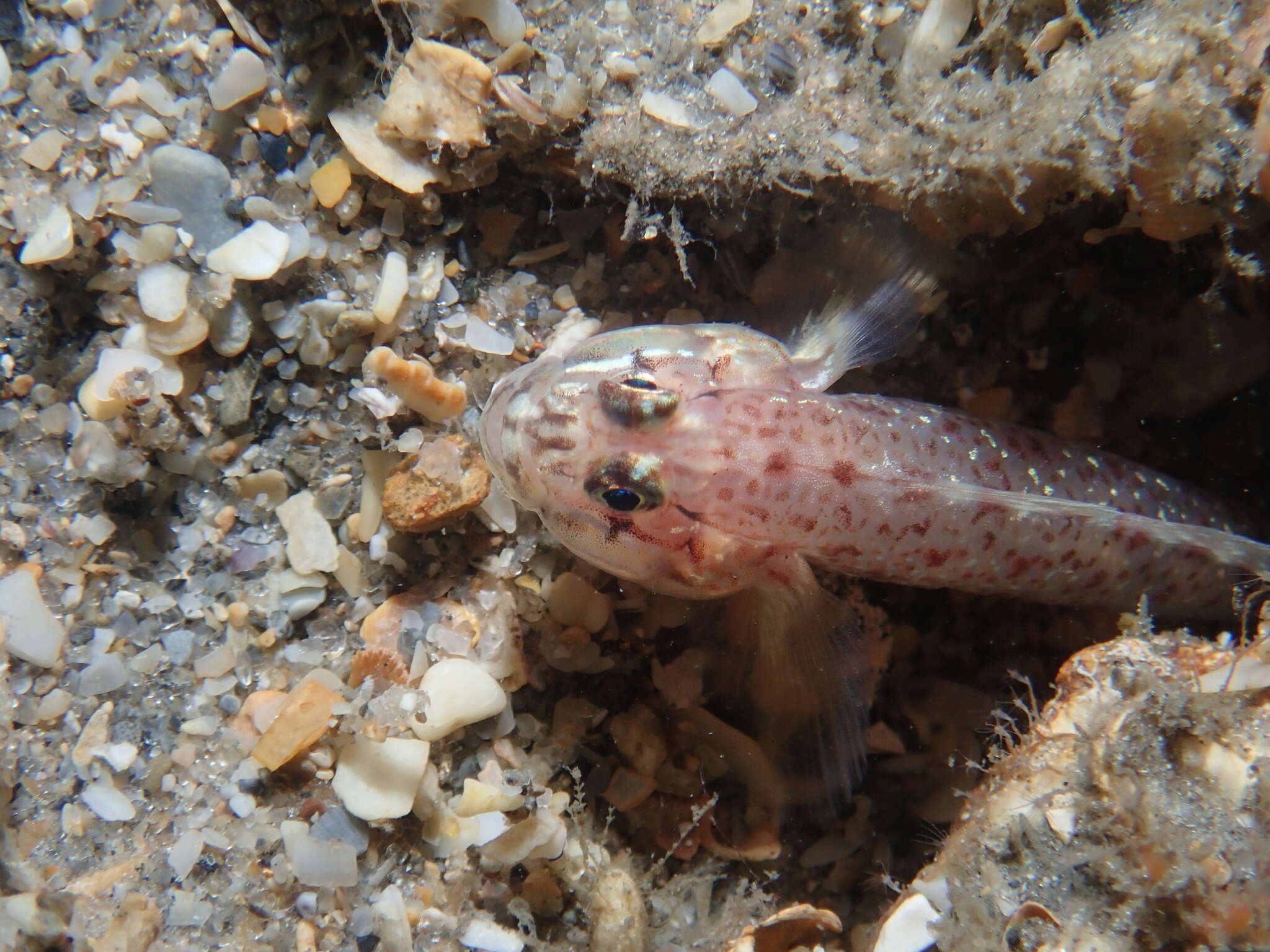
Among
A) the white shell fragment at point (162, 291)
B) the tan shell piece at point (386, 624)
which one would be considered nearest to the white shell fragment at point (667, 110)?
the white shell fragment at point (162, 291)

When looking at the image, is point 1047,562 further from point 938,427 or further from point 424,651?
point 424,651

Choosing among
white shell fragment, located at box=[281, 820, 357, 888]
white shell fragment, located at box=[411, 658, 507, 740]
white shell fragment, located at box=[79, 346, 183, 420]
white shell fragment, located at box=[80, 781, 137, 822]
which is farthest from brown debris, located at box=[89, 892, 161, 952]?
white shell fragment, located at box=[79, 346, 183, 420]

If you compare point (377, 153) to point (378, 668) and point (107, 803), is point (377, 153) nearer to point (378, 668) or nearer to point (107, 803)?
point (378, 668)

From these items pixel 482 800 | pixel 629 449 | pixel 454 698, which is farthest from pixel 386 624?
pixel 629 449

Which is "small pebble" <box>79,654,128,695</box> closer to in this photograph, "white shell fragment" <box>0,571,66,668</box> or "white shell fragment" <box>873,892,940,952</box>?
"white shell fragment" <box>0,571,66,668</box>

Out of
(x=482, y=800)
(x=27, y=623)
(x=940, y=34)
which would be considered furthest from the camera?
(x=482, y=800)

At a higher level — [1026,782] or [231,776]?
[1026,782]

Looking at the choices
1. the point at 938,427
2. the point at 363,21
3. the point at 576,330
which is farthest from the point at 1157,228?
the point at 363,21
